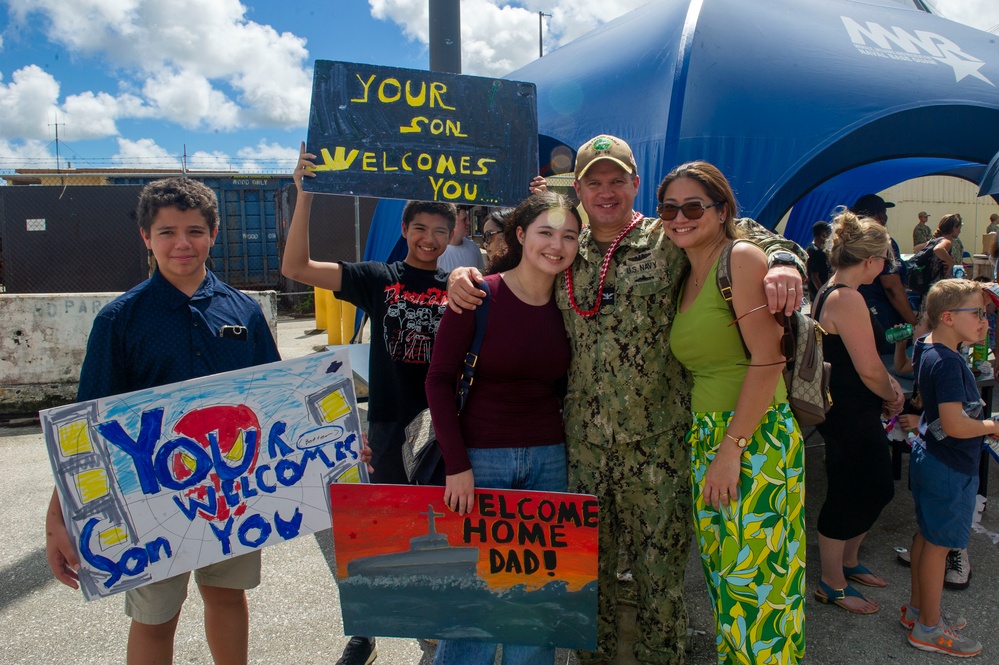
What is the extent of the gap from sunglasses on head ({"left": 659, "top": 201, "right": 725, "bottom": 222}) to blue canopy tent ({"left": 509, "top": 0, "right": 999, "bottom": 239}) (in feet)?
7.21

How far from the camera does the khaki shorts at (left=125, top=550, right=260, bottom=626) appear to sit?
2035 mm

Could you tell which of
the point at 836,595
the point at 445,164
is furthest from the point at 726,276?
the point at 836,595

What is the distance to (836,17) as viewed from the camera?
5.29m

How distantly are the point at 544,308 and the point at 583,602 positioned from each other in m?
1.00

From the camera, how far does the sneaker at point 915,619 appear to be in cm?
289

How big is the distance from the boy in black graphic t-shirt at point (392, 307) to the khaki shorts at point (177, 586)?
688 millimetres

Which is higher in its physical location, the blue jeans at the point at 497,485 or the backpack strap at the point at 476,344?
the backpack strap at the point at 476,344

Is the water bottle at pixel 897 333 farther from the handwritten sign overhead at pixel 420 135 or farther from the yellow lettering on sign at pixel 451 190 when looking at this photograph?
the yellow lettering on sign at pixel 451 190

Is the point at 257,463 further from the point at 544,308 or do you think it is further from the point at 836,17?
the point at 836,17

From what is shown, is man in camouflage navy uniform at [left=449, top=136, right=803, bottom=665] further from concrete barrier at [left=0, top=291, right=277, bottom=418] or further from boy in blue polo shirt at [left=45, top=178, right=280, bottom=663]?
concrete barrier at [left=0, top=291, right=277, bottom=418]

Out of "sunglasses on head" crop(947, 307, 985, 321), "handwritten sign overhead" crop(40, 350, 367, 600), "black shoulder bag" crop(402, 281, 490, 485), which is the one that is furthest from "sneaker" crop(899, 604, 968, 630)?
"handwritten sign overhead" crop(40, 350, 367, 600)

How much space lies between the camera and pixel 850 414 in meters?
3.00

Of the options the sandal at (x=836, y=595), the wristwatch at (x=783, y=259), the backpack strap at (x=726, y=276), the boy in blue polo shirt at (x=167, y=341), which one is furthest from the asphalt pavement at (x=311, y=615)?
the wristwatch at (x=783, y=259)

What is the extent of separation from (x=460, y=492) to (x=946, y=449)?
7.01 ft
